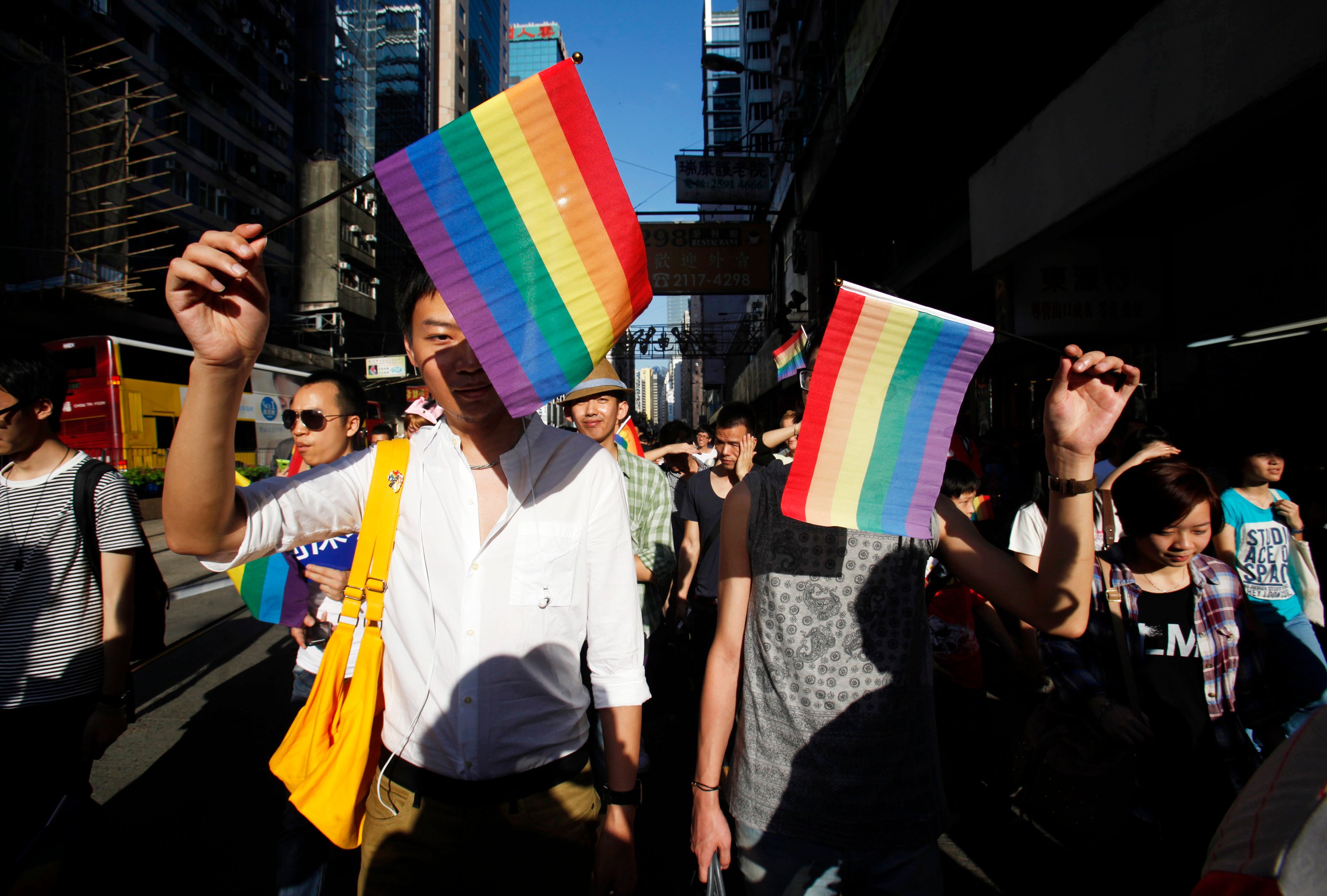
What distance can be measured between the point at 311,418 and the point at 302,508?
1722 mm

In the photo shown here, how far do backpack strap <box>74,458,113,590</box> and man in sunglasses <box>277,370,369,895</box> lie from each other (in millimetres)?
636

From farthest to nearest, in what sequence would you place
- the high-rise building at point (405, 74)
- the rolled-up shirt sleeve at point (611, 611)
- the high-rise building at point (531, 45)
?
the high-rise building at point (531, 45) < the high-rise building at point (405, 74) < the rolled-up shirt sleeve at point (611, 611)

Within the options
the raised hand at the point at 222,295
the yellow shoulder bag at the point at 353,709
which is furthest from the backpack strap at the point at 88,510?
the raised hand at the point at 222,295

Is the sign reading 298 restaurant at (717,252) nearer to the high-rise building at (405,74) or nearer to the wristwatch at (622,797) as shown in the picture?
the wristwatch at (622,797)

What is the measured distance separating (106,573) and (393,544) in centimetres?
152

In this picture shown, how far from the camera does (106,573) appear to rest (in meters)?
2.43

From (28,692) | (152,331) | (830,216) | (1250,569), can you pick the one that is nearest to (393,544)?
(28,692)

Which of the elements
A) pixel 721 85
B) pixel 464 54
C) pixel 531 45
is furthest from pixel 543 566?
pixel 531 45

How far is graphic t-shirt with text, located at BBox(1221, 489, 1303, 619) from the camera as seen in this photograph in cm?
346

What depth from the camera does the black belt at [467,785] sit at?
5.31 ft

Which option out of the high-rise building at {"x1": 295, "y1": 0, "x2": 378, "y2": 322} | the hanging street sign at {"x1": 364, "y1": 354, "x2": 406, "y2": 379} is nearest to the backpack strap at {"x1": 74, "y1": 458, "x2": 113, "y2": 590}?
the hanging street sign at {"x1": 364, "y1": 354, "x2": 406, "y2": 379}

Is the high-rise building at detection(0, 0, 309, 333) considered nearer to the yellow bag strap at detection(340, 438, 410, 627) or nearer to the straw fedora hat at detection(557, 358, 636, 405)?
the straw fedora hat at detection(557, 358, 636, 405)

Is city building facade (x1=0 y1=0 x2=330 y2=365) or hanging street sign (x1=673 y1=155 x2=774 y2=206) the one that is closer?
hanging street sign (x1=673 y1=155 x2=774 y2=206)

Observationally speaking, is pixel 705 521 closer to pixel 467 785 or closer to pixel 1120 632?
pixel 1120 632
